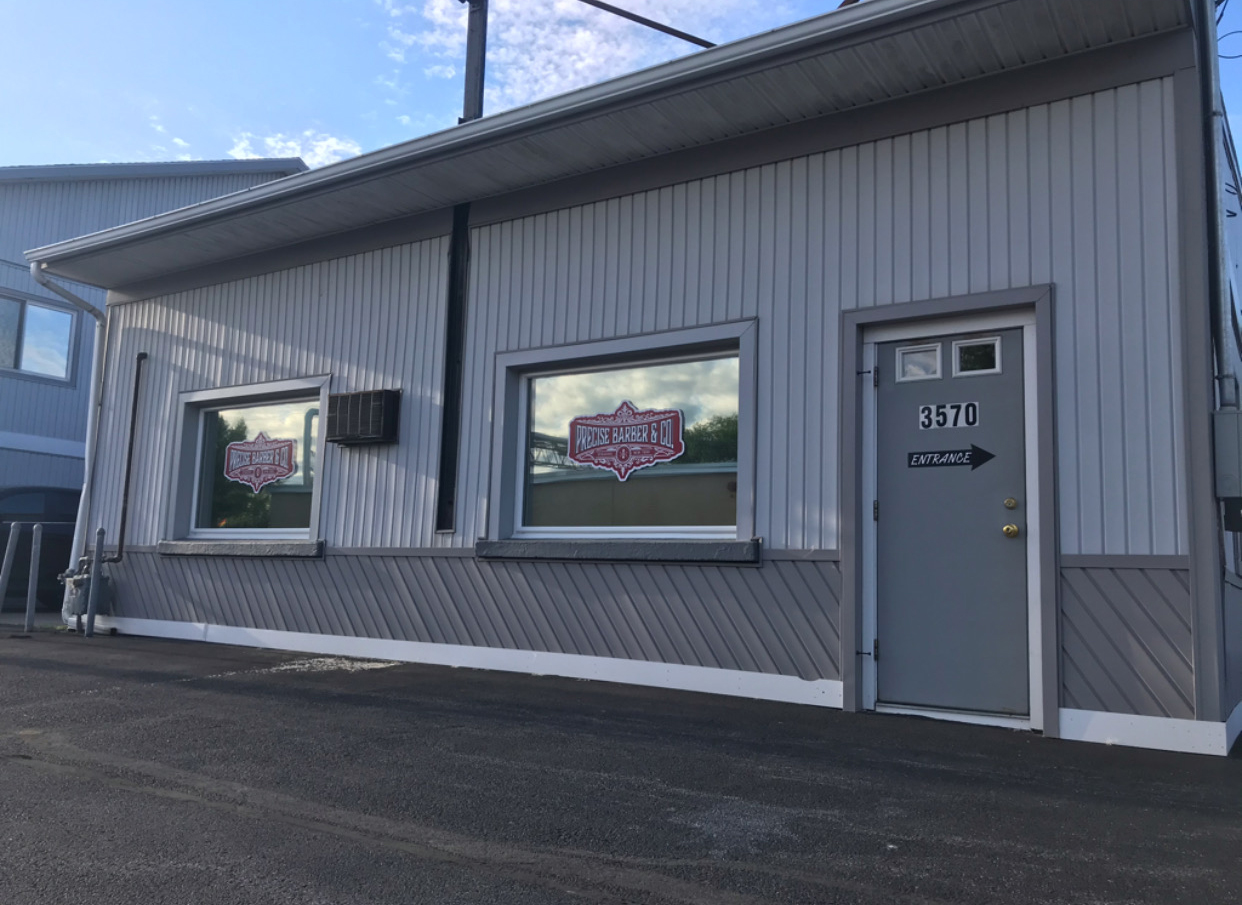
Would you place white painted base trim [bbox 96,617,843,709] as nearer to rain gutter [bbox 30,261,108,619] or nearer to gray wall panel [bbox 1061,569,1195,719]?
rain gutter [bbox 30,261,108,619]

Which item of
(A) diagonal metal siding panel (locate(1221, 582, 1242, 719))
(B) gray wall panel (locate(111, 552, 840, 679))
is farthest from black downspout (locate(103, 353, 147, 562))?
(A) diagonal metal siding panel (locate(1221, 582, 1242, 719))

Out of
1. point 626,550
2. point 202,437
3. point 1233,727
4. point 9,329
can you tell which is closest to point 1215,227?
point 1233,727

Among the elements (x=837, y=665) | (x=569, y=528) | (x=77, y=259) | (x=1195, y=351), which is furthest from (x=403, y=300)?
(x=1195, y=351)

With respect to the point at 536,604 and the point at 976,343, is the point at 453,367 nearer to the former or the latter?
the point at 536,604

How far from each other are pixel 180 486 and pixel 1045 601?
793 cm

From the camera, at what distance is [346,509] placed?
8445mm

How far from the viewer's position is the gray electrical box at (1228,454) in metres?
4.91

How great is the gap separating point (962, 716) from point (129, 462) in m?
8.34

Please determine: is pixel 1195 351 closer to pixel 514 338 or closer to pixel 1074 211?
pixel 1074 211

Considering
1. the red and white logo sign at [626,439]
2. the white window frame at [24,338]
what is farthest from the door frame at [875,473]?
the white window frame at [24,338]

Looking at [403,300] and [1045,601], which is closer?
[1045,601]

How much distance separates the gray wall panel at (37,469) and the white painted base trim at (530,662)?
7671mm

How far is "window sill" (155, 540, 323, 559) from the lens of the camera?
28.1ft

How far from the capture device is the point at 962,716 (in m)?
5.59
